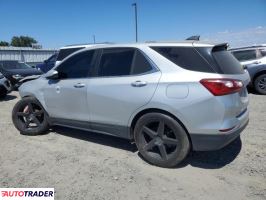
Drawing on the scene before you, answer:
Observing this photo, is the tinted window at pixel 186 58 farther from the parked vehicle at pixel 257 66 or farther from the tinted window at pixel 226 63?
the parked vehicle at pixel 257 66

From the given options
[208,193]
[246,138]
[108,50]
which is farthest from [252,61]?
[208,193]

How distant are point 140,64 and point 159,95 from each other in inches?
24.5

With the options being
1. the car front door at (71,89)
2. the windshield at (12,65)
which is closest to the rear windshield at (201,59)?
the car front door at (71,89)

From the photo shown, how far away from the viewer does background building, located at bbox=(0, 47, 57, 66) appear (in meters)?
23.5

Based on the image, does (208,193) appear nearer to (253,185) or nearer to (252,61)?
(253,185)

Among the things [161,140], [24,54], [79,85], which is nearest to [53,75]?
[79,85]

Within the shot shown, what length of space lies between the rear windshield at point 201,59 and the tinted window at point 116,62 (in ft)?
1.74

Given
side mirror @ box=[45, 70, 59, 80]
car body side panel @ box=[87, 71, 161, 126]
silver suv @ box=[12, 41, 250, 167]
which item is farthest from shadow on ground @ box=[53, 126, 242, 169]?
side mirror @ box=[45, 70, 59, 80]

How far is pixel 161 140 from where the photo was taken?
395 centimetres

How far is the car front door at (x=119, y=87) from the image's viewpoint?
3.96 m

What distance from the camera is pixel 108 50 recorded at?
4551mm

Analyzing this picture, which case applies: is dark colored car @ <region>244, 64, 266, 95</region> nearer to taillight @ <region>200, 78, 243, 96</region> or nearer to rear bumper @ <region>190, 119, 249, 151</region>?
rear bumper @ <region>190, 119, 249, 151</region>

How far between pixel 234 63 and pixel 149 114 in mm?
1448

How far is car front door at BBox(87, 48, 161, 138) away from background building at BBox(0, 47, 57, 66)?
21054mm
